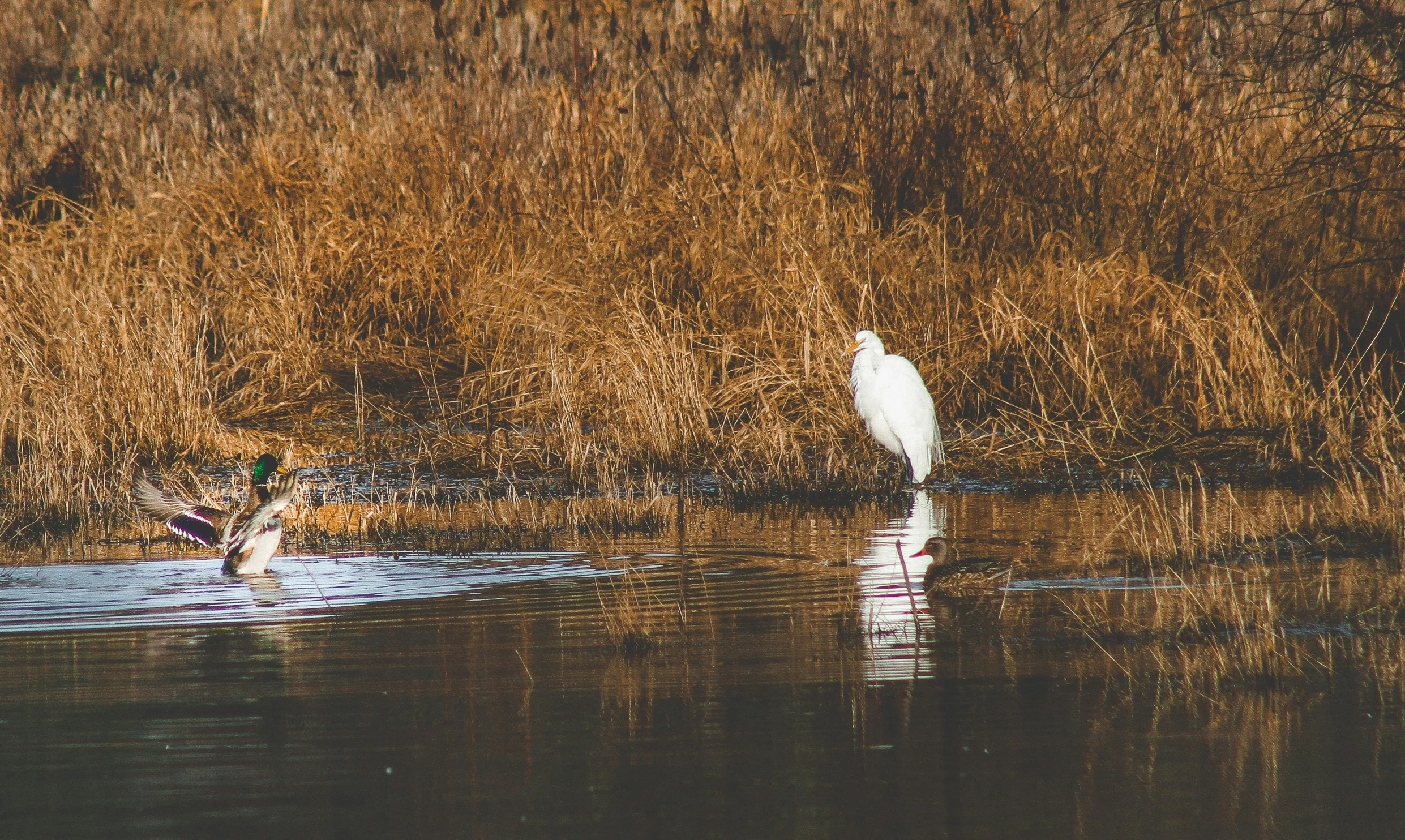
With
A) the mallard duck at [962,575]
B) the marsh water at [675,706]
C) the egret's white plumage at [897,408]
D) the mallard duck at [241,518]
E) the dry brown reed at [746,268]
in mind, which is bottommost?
the marsh water at [675,706]

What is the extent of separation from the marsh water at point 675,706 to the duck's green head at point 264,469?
0.52 meters

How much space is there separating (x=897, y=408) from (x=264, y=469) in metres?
3.36

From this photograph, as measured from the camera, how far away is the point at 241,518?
6.27m

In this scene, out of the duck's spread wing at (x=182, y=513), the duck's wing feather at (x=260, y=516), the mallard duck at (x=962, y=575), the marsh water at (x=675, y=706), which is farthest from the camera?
the duck's spread wing at (x=182, y=513)

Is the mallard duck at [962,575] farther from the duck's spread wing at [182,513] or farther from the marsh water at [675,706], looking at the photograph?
the duck's spread wing at [182,513]

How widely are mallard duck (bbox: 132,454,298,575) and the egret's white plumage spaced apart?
326cm

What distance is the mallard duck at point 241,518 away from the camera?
20.1 ft


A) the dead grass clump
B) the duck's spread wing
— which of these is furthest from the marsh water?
the duck's spread wing

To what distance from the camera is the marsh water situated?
3275 millimetres

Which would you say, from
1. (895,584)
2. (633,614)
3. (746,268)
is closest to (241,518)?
(633,614)

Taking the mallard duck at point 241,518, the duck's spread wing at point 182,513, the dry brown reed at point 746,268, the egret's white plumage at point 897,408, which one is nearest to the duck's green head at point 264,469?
the mallard duck at point 241,518

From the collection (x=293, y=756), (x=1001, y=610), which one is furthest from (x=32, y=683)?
(x=1001, y=610)

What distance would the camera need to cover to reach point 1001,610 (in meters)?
5.12

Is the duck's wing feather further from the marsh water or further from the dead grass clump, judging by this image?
the dead grass clump
